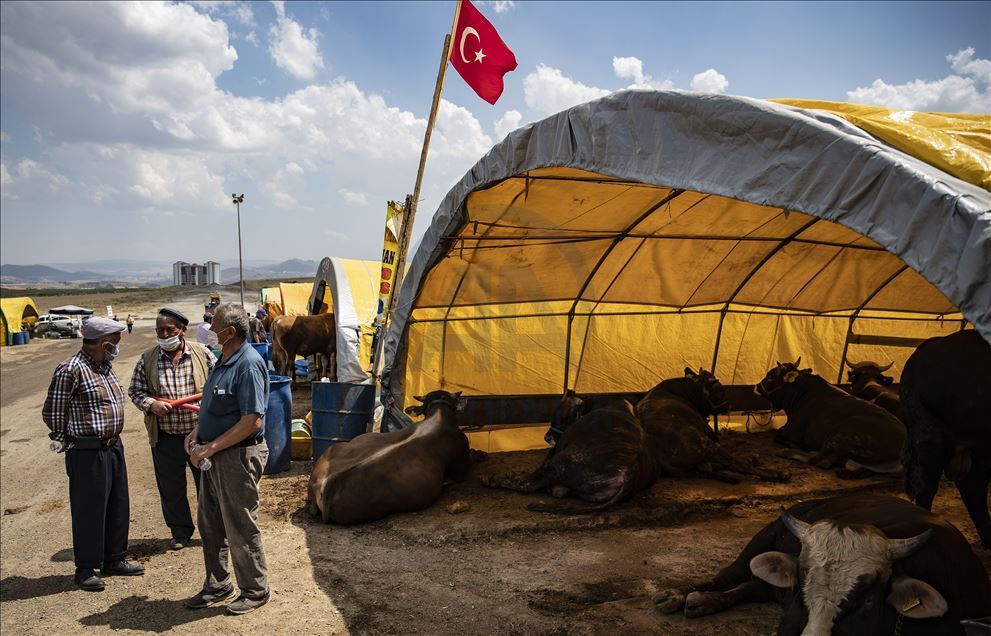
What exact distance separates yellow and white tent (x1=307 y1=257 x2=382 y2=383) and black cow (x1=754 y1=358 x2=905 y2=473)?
8.21 m

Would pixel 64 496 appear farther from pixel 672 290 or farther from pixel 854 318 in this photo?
pixel 854 318

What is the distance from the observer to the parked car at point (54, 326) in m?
35.7

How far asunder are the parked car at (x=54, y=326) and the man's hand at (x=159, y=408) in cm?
3533

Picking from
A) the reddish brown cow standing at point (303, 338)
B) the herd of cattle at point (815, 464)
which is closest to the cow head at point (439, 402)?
the herd of cattle at point (815, 464)

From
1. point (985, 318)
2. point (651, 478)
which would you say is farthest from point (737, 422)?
point (985, 318)

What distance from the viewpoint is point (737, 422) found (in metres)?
12.5

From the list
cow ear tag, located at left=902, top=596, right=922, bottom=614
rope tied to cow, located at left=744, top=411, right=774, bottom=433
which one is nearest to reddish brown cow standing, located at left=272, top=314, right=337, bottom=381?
rope tied to cow, located at left=744, top=411, right=774, bottom=433

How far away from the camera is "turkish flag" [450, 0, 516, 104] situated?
8.98m

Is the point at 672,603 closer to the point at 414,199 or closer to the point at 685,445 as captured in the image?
the point at 685,445

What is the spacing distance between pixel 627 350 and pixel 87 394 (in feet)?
28.0

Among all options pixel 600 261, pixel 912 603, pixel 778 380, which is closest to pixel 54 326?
pixel 600 261

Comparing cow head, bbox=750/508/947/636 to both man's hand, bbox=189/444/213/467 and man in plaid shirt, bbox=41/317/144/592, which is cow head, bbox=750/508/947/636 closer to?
man's hand, bbox=189/444/213/467

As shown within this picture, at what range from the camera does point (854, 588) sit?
353cm

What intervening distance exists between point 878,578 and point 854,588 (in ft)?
0.52
